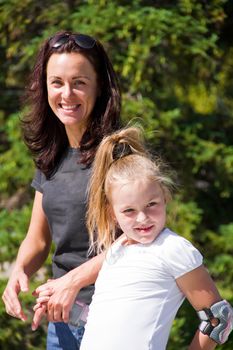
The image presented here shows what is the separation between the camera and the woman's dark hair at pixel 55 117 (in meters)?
2.56

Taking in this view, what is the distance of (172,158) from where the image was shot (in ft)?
17.7

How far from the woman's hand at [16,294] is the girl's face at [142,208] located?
541 millimetres

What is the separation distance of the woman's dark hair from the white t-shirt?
48 cm

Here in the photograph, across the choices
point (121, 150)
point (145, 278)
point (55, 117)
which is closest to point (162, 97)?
point (55, 117)

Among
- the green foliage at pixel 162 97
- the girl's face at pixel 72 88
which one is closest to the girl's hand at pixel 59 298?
the girl's face at pixel 72 88

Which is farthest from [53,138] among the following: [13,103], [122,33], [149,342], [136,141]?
[13,103]

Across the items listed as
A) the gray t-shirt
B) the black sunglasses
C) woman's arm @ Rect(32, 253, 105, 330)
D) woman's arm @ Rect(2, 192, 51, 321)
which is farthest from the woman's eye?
woman's arm @ Rect(32, 253, 105, 330)

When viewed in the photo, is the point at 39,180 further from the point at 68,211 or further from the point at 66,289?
the point at 66,289

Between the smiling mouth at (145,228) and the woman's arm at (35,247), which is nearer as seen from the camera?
the smiling mouth at (145,228)

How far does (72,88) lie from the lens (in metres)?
2.55

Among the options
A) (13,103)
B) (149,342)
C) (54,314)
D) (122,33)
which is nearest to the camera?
(149,342)

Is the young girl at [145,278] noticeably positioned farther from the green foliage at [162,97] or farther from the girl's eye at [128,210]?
the green foliage at [162,97]

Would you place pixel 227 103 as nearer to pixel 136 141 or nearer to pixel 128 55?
pixel 128 55

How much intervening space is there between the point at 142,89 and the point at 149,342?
3.26 m
